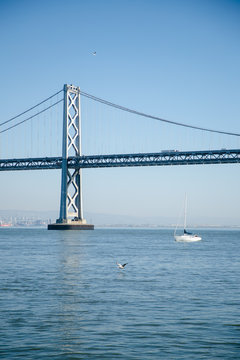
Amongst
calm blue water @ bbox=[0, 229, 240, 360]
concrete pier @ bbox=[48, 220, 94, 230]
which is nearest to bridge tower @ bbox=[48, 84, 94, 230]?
Result: concrete pier @ bbox=[48, 220, 94, 230]

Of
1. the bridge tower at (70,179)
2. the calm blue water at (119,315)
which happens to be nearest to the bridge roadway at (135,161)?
the bridge tower at (70,179)

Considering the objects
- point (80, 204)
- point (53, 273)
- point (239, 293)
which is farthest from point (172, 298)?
point (80, 204)

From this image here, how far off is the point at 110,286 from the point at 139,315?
210 inches

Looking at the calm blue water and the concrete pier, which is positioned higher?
the concrete pier

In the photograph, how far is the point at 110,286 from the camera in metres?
19.0

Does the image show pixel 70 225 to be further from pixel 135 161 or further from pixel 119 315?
pixel 119 315

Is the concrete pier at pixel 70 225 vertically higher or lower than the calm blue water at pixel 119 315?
higher

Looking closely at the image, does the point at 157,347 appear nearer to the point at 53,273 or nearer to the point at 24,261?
the point at 53,273

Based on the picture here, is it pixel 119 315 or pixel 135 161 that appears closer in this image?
pixel 119 315

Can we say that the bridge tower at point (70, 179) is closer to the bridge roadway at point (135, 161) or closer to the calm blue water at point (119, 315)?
the bridge roadway at point (135, 161)

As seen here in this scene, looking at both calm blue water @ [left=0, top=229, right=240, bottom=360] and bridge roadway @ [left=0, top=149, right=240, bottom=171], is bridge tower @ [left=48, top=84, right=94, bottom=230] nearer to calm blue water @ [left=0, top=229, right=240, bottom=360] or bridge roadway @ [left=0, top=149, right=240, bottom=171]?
bridge roadway @ [left=0, top=149, right=240, bottom=171]

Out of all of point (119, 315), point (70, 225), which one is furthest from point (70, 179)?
point (119, 315)

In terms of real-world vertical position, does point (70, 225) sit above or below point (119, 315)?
above

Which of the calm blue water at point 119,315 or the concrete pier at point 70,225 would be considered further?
the concrete pier at point 70,225
